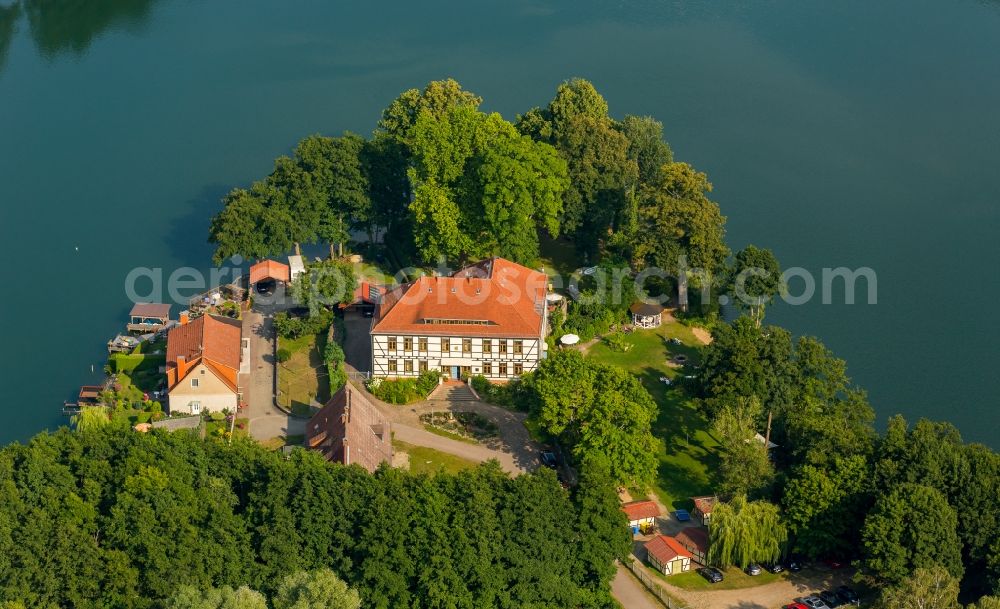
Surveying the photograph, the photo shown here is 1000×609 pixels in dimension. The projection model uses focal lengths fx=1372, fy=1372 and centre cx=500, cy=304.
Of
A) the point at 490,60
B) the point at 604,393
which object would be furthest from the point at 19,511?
the point at 490,60

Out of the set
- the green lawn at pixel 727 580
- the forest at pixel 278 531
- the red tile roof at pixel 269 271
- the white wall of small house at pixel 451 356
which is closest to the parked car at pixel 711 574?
the green lawn at pixel 727 580

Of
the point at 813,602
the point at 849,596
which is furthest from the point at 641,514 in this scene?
the point at 849,596

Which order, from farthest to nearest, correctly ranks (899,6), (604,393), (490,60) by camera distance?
(899,6) < (490,60) < (604,393)

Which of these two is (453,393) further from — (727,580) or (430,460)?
(727,580)

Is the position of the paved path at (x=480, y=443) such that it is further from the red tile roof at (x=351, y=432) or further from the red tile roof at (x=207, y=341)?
the red tile roof at (x=207, y=341)

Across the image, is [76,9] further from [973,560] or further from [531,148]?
[973,560]

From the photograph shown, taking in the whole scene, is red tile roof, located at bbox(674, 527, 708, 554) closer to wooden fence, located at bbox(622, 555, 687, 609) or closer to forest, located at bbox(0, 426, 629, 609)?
wooden fence, located at bbox(622, 555, 687, 609)

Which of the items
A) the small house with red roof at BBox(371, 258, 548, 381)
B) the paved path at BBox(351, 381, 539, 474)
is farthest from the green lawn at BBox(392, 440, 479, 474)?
the small house with red roof at BBox(371, 258, 548, 381)
